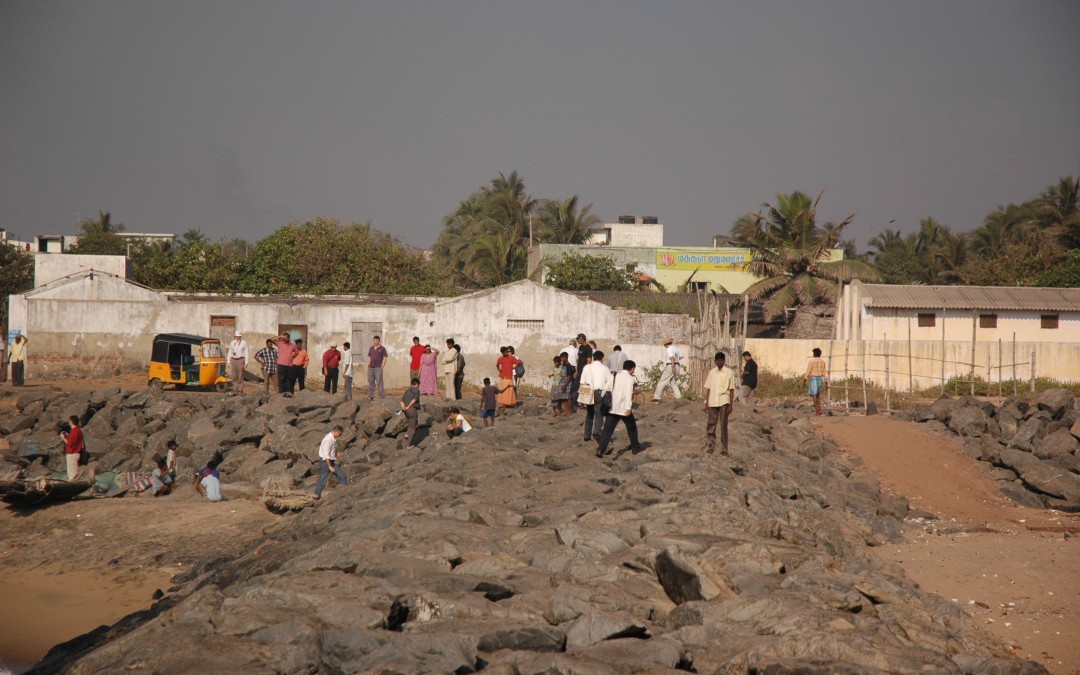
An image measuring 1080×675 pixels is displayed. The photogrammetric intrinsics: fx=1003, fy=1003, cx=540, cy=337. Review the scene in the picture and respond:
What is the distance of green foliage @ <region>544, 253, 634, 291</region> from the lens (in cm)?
3944

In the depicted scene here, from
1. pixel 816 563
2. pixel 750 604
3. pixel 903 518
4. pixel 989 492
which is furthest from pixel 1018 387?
pixel 750 604

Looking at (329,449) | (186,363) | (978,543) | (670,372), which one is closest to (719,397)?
(978,543)

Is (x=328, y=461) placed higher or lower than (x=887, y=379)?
lower

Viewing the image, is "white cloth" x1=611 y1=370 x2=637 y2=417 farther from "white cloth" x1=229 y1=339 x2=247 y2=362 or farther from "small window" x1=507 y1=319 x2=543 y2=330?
"small window" x1=507 y1=319 x2=543 y2=330

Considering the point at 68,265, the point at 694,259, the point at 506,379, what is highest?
the point at 694,259

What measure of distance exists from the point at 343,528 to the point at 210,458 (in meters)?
9.74

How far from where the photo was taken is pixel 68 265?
3784cm

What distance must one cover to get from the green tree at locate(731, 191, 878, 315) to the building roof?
123 inches

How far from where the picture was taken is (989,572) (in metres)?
12.8

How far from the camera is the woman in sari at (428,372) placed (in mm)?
23491

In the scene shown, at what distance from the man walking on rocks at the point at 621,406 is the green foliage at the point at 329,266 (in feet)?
67.7

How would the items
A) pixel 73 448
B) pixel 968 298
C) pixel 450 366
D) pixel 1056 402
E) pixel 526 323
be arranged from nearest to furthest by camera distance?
1. pixel 73 448
2. pixel 1056 402
3. pixel 450 366
4. pixel 526 323
5. pixel 968 298

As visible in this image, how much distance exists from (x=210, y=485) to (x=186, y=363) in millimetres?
9873

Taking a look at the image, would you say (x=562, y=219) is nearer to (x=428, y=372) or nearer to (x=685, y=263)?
(x=685, y=263)
